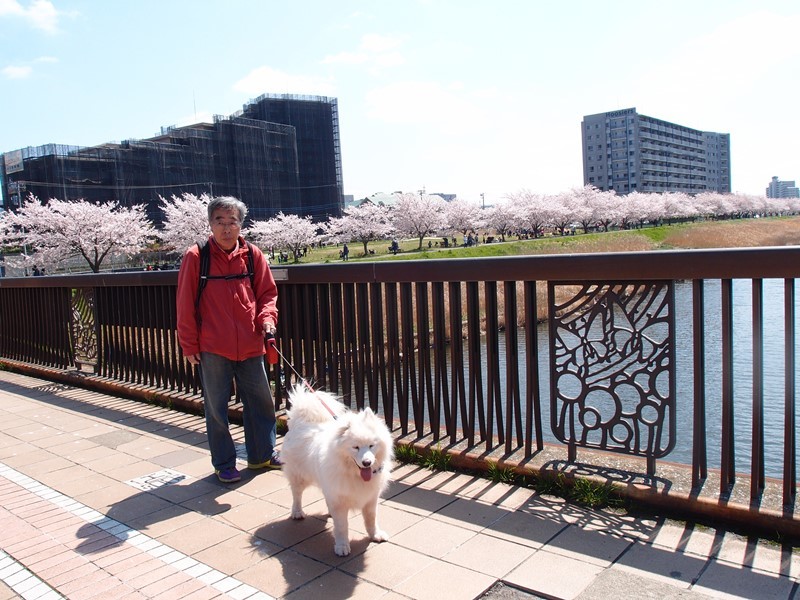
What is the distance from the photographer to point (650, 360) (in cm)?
362

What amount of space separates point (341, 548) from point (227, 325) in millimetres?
1780

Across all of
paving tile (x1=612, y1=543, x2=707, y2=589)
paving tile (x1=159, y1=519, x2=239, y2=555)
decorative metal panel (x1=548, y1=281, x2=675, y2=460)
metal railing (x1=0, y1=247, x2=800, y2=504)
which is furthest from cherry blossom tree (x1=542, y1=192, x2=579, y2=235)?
paving tile (x1=612, y1=543, x2=707, y2=589)

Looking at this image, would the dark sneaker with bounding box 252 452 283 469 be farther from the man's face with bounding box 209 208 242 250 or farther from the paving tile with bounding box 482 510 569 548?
the paving tile with bounding box 482 510 569 548

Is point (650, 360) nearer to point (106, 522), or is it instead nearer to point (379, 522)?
point (379, 522)

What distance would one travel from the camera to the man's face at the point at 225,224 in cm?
428

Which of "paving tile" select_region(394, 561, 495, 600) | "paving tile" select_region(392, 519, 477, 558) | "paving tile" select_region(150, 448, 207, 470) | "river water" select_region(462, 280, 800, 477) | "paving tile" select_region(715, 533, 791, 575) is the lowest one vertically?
"river water" select_region(462, 280, 800, 477)

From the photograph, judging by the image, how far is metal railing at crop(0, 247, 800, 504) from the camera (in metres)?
3.33

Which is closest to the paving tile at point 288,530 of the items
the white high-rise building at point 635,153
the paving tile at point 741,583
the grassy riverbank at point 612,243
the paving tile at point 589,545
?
the paving tile at point 589,545

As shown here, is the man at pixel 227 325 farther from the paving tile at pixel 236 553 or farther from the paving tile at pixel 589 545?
the paving tile at pixel 589 545

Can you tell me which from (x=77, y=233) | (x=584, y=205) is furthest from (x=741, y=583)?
(x=584, y=205)

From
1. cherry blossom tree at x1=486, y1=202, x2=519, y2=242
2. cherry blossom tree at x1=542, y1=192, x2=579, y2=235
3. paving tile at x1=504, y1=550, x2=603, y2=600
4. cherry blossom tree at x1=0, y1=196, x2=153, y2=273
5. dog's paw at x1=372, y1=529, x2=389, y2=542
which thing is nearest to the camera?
paving tile at x1=504, y1=550, x2=603, y2=600

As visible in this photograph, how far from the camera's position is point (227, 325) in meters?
4.39

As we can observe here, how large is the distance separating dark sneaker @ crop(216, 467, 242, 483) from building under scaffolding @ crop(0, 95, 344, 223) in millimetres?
70518

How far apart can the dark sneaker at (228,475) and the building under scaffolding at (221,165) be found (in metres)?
70.5
